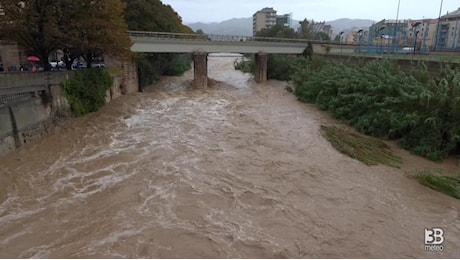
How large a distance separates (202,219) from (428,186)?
8755mm

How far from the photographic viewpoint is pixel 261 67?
45.5 metres

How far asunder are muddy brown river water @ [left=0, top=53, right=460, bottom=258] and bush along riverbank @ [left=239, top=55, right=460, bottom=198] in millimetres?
1276

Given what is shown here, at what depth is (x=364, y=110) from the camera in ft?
67.6

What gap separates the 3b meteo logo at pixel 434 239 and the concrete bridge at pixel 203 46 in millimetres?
29984

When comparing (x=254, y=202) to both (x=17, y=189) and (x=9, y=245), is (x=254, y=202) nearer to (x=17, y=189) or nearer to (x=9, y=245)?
(x=9, y=245)

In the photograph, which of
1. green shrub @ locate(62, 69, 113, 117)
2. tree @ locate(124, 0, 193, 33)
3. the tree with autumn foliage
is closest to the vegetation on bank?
tree @ locate(124, 0, 193, 33)

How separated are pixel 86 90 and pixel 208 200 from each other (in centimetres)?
1634

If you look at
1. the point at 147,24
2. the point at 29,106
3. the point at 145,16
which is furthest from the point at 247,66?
the point at 29,106

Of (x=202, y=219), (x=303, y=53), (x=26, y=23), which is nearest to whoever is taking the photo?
(x=202, y=219)

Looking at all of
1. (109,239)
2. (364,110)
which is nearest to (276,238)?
(109,239)

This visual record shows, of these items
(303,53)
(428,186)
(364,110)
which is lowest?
(428,186)

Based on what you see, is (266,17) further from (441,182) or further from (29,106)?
(441,182)

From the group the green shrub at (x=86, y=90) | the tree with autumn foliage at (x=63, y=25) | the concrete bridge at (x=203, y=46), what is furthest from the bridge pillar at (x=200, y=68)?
the tree with autumn foliage at (x=63, y=25)

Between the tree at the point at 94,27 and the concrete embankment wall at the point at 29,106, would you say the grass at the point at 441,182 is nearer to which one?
the concrete embankment wall at the point at 29,106
